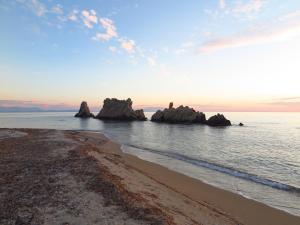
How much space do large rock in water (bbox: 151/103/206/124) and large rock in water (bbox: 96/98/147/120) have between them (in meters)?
16.3

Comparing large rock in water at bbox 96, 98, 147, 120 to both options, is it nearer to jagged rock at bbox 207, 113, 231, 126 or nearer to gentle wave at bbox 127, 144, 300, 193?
jagged rock at bbox 207, 113, 231, 126

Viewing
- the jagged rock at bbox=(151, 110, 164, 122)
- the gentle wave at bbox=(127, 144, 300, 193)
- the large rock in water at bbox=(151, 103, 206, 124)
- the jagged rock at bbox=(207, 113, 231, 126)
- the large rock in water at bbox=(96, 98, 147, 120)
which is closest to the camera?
the gentle wave at bbox=(127, 144, 300, 193)

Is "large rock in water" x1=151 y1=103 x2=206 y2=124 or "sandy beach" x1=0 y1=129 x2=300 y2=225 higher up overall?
"large rock in water" x1=151 y1=103 x2=206 y2=124

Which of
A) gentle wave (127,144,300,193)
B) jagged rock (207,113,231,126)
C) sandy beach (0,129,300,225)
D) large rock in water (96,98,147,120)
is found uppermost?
large rock in water (96,98,147,120)

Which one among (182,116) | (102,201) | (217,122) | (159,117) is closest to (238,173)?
(102,201)

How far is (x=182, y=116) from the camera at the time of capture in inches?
4309

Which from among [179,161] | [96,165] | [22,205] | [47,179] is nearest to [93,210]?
[22,205]

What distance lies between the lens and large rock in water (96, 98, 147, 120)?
130000mm

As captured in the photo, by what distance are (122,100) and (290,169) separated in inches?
4422

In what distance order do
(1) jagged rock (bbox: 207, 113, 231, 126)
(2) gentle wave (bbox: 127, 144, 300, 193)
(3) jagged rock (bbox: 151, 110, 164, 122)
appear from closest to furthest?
(2) gentle wave (bbox: 127, 144, 300, 193)
(1) jagged rock (bbox: 207, 113, 231, 126)
(3) jagged rock (bbox: 151, 110, 164, 122)

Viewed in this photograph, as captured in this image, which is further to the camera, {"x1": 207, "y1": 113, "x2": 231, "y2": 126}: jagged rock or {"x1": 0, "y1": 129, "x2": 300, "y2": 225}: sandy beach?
{"x1": 207, "y1": 113, "x2": 231, "y2": 126}: jagged rock

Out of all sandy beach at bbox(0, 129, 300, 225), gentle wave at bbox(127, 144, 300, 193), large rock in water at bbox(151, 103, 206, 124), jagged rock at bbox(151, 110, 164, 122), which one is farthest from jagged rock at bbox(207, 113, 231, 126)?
sandy beach at bbox(0, 129, 300, 225)

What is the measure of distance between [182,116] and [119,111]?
1430 inches

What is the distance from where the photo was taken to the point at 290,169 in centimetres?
2366
